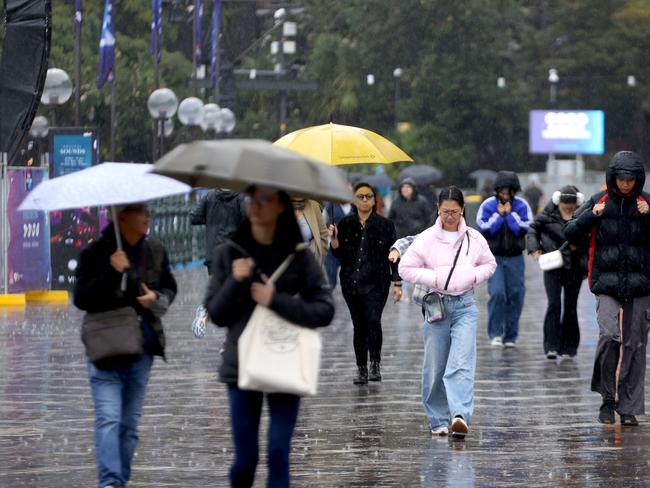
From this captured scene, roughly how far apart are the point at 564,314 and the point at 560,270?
1.45 feet

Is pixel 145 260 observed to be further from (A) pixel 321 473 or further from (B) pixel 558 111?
(B) pixel 558 111

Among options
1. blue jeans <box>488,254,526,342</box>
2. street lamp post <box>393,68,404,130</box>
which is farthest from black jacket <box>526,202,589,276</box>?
street lamp post <box>393,68,404,130</box>

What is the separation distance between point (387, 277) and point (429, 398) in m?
2.95

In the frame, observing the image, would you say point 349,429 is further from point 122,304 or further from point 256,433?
point 256,433

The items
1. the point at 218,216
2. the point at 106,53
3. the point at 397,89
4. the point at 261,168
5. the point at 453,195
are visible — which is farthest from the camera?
the point at 397,89

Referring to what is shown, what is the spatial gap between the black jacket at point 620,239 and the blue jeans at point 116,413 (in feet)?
Answer: 13.9

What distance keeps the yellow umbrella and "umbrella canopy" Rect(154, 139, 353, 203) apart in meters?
5.80

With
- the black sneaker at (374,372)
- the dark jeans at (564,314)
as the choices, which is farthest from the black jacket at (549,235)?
the black sneaker at (374,372)

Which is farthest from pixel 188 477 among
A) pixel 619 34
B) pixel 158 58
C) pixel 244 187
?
pixel 619 34

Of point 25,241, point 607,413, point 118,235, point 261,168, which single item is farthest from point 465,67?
point 261,168

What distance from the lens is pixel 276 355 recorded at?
6957mm

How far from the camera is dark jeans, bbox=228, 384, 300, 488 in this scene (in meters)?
7.00

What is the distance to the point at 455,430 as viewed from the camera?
10.9 meters

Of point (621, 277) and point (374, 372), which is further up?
point (621, 277)
